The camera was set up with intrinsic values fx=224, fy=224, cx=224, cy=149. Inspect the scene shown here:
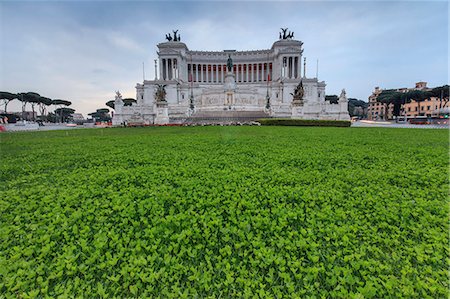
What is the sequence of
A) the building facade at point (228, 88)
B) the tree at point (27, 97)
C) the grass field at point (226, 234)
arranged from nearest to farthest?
the grass field at point (226, 234) < the building facade at point (228, 88) < the tree at point (27, 97)

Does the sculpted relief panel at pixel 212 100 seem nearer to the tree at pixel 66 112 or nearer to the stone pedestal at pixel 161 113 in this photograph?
the stone pedestal at pixel 161 113

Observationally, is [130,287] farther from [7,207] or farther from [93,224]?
[7,207]

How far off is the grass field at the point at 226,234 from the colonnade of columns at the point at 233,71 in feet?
218

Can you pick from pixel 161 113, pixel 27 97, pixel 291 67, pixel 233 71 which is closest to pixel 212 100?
pixel 161 113

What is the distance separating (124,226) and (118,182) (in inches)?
60.7

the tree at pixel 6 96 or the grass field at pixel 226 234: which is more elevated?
the tree at pixel 6 96

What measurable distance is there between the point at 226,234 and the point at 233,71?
68.5 m

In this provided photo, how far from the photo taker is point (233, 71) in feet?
218

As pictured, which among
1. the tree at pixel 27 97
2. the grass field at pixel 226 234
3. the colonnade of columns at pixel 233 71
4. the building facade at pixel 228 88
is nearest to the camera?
the grass field at pixel 226 234

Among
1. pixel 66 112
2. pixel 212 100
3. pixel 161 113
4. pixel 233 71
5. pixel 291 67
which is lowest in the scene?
pixel 161 113

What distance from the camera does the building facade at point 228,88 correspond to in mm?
36344

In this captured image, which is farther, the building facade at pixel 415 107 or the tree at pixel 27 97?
the building facade at pixel 415 107

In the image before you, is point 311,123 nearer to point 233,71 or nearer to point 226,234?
point 226,234

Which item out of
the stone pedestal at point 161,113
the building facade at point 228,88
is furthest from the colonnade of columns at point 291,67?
the stone pedestal at point 161,113
